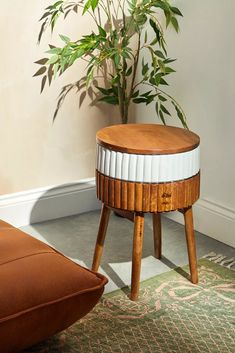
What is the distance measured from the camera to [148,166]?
180 centimetres

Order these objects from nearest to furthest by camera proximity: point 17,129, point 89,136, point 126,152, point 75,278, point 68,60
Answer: point 75,278
point 126,152
point 68,60
point 17,129
point 89,136

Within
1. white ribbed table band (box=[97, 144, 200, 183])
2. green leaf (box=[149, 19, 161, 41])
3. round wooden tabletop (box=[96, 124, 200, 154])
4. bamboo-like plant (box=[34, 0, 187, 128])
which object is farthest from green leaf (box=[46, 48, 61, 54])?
white ribbed table band (box=[97, 144, 200, 183])

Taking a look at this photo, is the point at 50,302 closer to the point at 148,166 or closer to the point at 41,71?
the point at 148,166

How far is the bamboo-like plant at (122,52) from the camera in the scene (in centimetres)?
226

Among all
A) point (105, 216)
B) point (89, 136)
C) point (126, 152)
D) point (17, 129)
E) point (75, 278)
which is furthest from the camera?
point (89, 136)

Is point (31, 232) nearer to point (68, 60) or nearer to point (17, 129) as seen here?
point (17, 129)

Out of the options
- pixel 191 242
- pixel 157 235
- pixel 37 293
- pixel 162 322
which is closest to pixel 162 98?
pixel 157 235

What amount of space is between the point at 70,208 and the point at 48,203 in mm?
104

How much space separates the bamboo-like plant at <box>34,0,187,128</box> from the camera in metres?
2.26

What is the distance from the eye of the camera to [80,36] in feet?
7.98

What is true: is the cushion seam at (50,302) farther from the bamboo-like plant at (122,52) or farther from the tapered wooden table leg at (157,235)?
the bamboo-like plant at (122,52)

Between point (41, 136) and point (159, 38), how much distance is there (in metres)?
0.56

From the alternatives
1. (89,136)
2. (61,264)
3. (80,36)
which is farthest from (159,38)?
(61,264)

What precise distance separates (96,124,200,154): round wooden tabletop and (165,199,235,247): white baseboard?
0.49 metres
